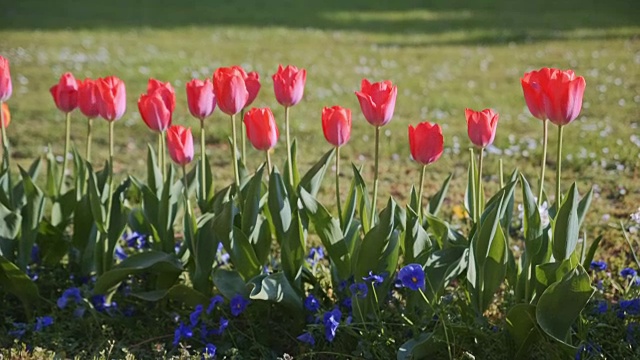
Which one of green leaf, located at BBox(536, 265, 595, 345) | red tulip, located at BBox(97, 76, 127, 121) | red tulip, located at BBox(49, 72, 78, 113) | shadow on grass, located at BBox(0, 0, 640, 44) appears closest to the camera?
green leaf, located at BBox(536, 265, 595, 345)

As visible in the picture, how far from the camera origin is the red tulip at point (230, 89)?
301 cm

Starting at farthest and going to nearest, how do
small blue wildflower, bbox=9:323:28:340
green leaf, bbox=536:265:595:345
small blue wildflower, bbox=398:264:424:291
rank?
small blue wildflower, bbox=9:323:28:340 < small blue wildflower, bbox=398:264:424:291 < green leaf, bbox=536:265:595:345

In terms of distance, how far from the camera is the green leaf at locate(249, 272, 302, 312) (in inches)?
118

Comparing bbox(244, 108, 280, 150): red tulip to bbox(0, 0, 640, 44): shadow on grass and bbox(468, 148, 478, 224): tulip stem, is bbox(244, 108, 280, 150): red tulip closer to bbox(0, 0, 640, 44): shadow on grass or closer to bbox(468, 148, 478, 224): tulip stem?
bbox(468, 148, 478, 224): tulip stem

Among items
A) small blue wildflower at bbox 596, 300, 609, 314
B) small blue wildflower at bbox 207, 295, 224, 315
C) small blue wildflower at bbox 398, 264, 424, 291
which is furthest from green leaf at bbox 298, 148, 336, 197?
small blue wildflower at bbox 596, 300, 609, 314

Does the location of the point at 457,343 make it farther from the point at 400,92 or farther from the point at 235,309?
the point at 400,92

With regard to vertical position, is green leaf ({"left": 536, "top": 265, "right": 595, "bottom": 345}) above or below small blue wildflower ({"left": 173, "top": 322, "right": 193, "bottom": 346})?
above

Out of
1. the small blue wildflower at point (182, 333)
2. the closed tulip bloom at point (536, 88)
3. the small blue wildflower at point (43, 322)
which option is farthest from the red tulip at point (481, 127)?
the small blue wildflower at point (43, 322)

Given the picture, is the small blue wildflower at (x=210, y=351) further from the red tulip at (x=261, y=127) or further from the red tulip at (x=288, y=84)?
the red tulip at (x=288, y=84)

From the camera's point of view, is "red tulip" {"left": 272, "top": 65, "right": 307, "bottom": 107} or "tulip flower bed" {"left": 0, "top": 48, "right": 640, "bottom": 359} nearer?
"tulip flower bed" {"left": 0, "top": 48, "right": 640, "bottom": 359}

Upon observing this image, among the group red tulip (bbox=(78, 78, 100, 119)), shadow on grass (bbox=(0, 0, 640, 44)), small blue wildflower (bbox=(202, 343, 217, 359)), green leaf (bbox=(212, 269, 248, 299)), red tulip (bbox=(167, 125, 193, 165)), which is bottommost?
small blue wildflower (bbox=(202, 343, 217, 359))

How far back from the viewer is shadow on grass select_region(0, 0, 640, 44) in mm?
12922

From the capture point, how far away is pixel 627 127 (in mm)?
6688

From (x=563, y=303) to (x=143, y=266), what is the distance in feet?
4.68
